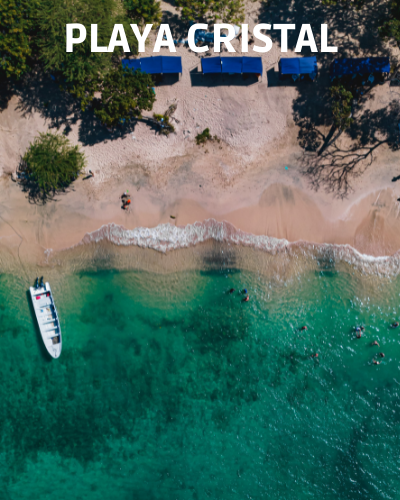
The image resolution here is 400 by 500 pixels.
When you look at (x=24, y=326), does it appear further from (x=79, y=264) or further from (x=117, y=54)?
(x=117, y=54)

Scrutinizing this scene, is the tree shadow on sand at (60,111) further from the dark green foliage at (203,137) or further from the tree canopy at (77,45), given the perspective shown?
the dark green foliage at (203,137)

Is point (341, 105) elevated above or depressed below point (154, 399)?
above

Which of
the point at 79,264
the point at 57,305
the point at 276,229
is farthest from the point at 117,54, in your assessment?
the point at 57,305

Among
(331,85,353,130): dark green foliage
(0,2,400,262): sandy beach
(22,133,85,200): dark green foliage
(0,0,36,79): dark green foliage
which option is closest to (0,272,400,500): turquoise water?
(0,2,400,262): sandy beach

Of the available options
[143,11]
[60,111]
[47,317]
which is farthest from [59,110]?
[47,317]

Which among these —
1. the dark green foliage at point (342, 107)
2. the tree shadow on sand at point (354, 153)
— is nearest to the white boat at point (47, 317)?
the tree shadow on sand at point (354, 153)

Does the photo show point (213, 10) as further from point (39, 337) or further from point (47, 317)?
point (39, 337)
